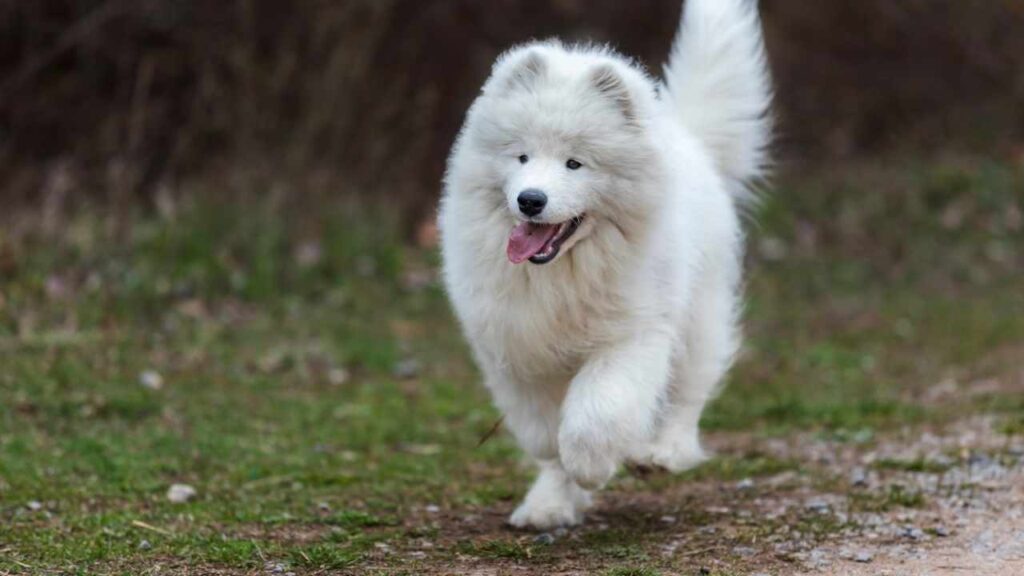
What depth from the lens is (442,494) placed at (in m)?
6.04

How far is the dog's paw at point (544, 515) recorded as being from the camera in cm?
540

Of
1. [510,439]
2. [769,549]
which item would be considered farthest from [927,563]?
[510,439]

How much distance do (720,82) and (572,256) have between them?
1554 mm

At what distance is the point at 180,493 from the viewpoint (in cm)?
575

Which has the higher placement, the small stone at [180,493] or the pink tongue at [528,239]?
the pink tongue at [528,239]

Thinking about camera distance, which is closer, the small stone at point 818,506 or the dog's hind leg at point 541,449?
the dog's hind leg at point 541,449

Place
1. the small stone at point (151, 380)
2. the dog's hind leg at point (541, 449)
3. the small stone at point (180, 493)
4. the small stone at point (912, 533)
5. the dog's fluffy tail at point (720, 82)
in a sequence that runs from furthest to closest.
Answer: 1. the small stone at point (151, 380)
2. the dog's fluffy tail at point (720, 82)
3. the small stone at point (180, 493)
4. the dog's hind leg at point (541, 449)
5. the small stone at point (912, 533)

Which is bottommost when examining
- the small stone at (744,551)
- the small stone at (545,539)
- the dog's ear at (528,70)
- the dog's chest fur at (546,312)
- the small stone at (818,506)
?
the small stone at (744,551)

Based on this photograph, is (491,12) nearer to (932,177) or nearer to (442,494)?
(932,177)

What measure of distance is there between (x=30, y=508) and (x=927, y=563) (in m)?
3.12

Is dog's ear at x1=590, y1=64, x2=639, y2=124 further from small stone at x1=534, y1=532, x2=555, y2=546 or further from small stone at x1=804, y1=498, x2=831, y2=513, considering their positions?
small stone at x1=804, y1=498, x2=831, y2=513

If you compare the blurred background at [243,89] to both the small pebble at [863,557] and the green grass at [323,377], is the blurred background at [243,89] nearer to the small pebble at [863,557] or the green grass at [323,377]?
the green grass at [323,377]

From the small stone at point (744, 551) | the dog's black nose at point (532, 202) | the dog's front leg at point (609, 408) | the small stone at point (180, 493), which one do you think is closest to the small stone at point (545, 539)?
the dog's front leg at point (609, 408)

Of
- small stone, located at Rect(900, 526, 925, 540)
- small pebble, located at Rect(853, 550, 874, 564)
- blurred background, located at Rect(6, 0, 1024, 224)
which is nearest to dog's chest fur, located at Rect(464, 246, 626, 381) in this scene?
small pebble, located at Rect(853, 550, 874, 564)
